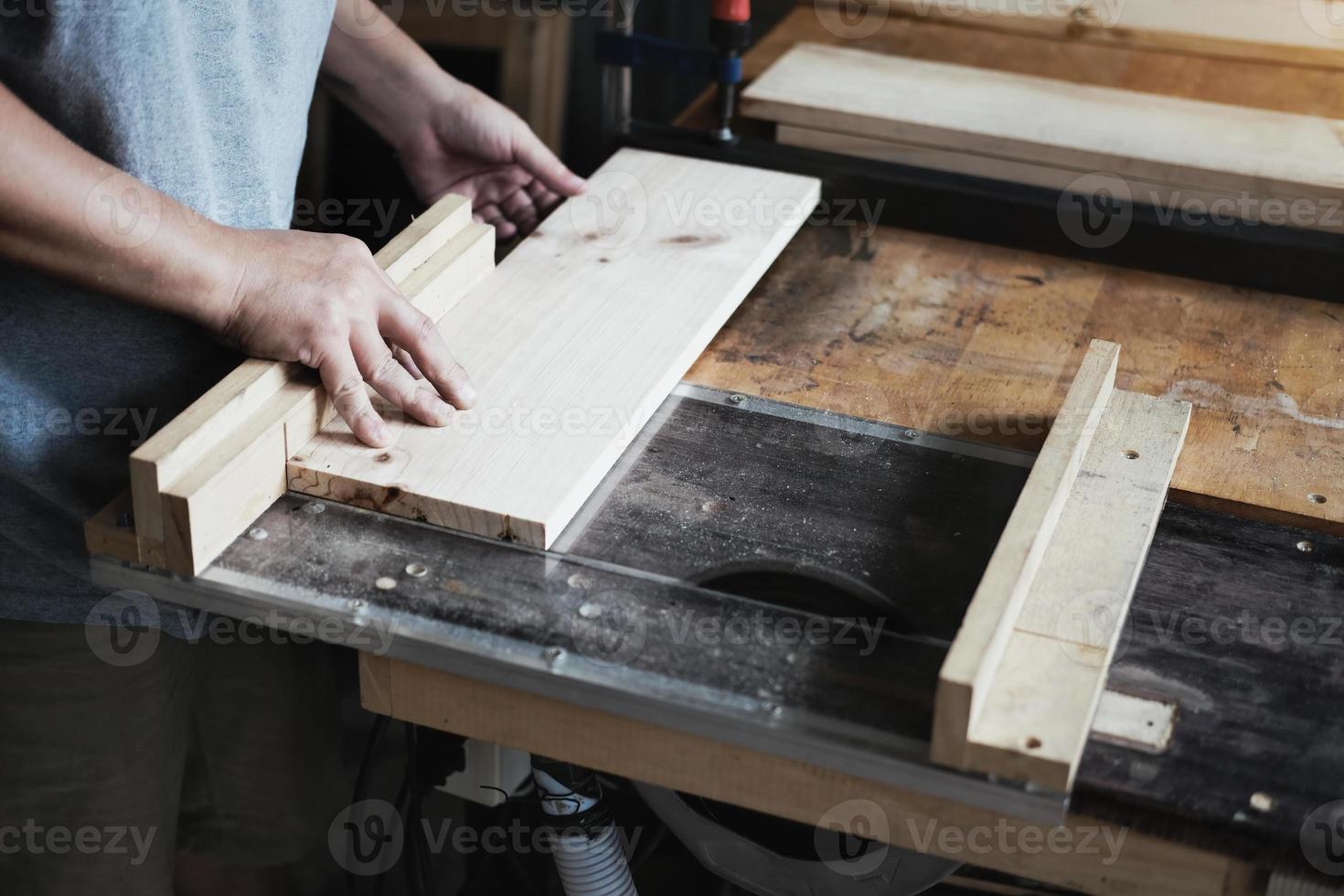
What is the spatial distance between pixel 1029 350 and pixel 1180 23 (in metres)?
0.96

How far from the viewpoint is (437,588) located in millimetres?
1006

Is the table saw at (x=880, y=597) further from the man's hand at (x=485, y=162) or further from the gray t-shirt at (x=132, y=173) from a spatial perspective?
the man's hand at (x=485, y=162)

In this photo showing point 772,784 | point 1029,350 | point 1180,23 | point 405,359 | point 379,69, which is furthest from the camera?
point 1180,23

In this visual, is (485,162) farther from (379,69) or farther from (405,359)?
(405,359)

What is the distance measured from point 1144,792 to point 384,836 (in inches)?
43.0

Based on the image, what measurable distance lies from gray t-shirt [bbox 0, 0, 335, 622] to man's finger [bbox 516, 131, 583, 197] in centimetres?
35

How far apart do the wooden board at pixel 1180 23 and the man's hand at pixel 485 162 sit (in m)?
0.75

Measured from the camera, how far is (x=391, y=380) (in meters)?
1.14

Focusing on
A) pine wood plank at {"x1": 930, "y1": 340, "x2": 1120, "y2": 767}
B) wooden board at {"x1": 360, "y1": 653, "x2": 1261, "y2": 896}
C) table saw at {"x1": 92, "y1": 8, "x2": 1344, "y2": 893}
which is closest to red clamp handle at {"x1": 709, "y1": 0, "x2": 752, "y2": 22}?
table saw at {"x1": 92, "y1": 8, "x2": 1344, "y2": 893}

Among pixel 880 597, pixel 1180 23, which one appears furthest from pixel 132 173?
pixel 1180 23

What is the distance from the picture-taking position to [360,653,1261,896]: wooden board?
901 mm

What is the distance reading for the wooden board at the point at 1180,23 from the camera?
198 centimetres

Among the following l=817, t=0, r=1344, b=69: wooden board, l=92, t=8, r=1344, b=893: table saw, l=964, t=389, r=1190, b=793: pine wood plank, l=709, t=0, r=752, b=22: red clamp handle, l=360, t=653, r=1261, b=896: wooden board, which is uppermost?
l=709, t=0, r=752, b=22: red clamp handle

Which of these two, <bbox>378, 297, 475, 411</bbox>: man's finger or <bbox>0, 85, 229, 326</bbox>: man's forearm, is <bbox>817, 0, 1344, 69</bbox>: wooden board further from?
<bbox>0, 85, 229, 326</bbox>: man's forearm
